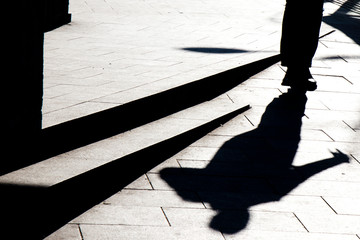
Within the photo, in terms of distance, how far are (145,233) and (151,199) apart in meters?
0.56

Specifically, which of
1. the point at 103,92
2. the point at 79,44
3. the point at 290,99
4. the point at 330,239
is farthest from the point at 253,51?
the point at 330,239

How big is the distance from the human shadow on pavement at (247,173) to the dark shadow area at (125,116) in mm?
624

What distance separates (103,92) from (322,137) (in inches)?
80.5

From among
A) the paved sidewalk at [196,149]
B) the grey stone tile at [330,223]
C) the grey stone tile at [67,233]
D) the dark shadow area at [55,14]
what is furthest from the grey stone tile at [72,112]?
the dark shadow area at [55,14]

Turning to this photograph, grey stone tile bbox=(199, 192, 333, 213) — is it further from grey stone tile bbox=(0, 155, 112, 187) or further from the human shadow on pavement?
grey stone tile bbox=(0, 155, 112, 187)

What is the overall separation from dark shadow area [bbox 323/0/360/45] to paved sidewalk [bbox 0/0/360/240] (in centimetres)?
166

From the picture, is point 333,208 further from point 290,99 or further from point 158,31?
point 158,31

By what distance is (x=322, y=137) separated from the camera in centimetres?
634

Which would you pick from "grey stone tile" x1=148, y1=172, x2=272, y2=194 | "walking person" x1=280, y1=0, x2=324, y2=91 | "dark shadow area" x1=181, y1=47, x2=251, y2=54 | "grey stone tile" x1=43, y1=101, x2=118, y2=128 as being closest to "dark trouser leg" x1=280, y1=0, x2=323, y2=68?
"walking person" x1=280, y1=0, x2=324, y2=91

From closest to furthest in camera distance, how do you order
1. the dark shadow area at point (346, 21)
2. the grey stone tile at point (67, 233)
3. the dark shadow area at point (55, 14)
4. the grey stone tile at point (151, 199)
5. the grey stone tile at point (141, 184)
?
the grey stone tile at point (67, 233), the grey stone tile at point (151, 199), the grey stone tile at point (141, 184), the dark shadow area at point (55, 14), the dark shadow area at point (346, 21)

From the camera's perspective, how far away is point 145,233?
4.24m

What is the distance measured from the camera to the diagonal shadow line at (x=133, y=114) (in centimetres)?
501

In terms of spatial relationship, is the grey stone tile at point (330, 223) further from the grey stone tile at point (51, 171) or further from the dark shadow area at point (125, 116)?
the dark shadow area at point (125, 116)

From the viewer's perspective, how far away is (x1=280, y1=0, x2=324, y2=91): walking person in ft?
23.0
